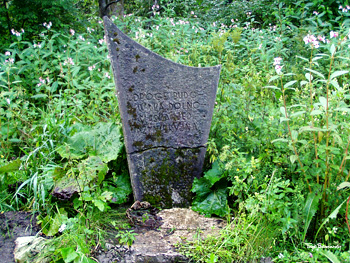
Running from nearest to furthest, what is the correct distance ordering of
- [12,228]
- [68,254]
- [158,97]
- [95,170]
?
[68,254] < [12,228] < [95,170] < [158,97]

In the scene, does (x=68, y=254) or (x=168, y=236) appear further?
(x=168, y=236)

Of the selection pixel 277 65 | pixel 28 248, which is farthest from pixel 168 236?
pixel 277 65

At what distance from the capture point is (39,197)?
104 inches

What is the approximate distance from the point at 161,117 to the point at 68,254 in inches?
50.9

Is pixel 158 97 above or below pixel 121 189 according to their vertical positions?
above

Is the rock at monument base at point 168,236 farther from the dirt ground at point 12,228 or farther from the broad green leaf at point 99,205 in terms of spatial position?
the dirt ground at point 12,228

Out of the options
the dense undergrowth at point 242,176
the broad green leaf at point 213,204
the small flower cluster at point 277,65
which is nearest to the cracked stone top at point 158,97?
the dense undergrowth at point 242,176

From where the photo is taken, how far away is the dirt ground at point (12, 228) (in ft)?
7.43

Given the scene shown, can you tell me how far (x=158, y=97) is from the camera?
2713 millimetres

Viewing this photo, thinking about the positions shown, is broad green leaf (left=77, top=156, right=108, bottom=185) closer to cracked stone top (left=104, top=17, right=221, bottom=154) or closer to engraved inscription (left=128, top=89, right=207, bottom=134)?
cracked stone top (left=104, top=17, right=221, bottom=154)

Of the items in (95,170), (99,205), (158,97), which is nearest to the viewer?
(99,205)

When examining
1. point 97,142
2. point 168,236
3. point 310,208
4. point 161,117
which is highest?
point 161,117

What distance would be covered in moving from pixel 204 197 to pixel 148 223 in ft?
1.87

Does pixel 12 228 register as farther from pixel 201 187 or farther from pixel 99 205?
pixel 201 187
